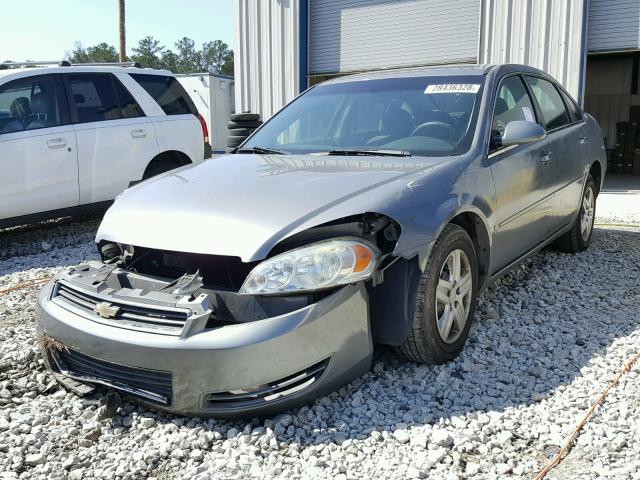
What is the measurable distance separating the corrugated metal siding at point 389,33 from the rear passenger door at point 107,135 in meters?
7.43

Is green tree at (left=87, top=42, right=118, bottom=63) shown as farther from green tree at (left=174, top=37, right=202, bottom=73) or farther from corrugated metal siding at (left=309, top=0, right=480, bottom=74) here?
corrugated metal siding at (left=309, top=0, right=480, bottom=74)

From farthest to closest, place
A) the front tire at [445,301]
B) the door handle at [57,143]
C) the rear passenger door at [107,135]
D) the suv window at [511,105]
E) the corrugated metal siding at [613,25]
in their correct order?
the corrugated metal siding at [613,25], the rear passenger door at [107,135], the door handle at [57,143], the suv window at [511,105], the front tire at [445,301]

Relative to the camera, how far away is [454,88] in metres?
3.91

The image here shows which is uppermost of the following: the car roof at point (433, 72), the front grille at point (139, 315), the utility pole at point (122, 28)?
the utility pole at point (122, 28)

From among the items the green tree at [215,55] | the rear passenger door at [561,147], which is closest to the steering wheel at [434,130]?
the rear passenger door at [561,147]

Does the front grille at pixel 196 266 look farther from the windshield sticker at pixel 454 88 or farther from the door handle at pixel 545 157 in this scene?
the door handle at pixel 545 157

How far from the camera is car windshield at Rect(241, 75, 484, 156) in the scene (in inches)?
144

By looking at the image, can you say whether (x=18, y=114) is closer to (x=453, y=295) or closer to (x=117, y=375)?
(x=117, y=375)

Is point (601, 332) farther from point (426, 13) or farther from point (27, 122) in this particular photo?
point (426, 13)

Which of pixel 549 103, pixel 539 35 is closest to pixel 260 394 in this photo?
pixel 549 103

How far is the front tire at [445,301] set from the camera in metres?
2.96

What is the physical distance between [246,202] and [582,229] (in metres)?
3.71

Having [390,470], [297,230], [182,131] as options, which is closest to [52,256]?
[182,131]

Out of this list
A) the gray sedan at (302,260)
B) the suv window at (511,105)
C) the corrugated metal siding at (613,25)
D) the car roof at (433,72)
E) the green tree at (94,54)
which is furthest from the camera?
the green tree at (94,54)
